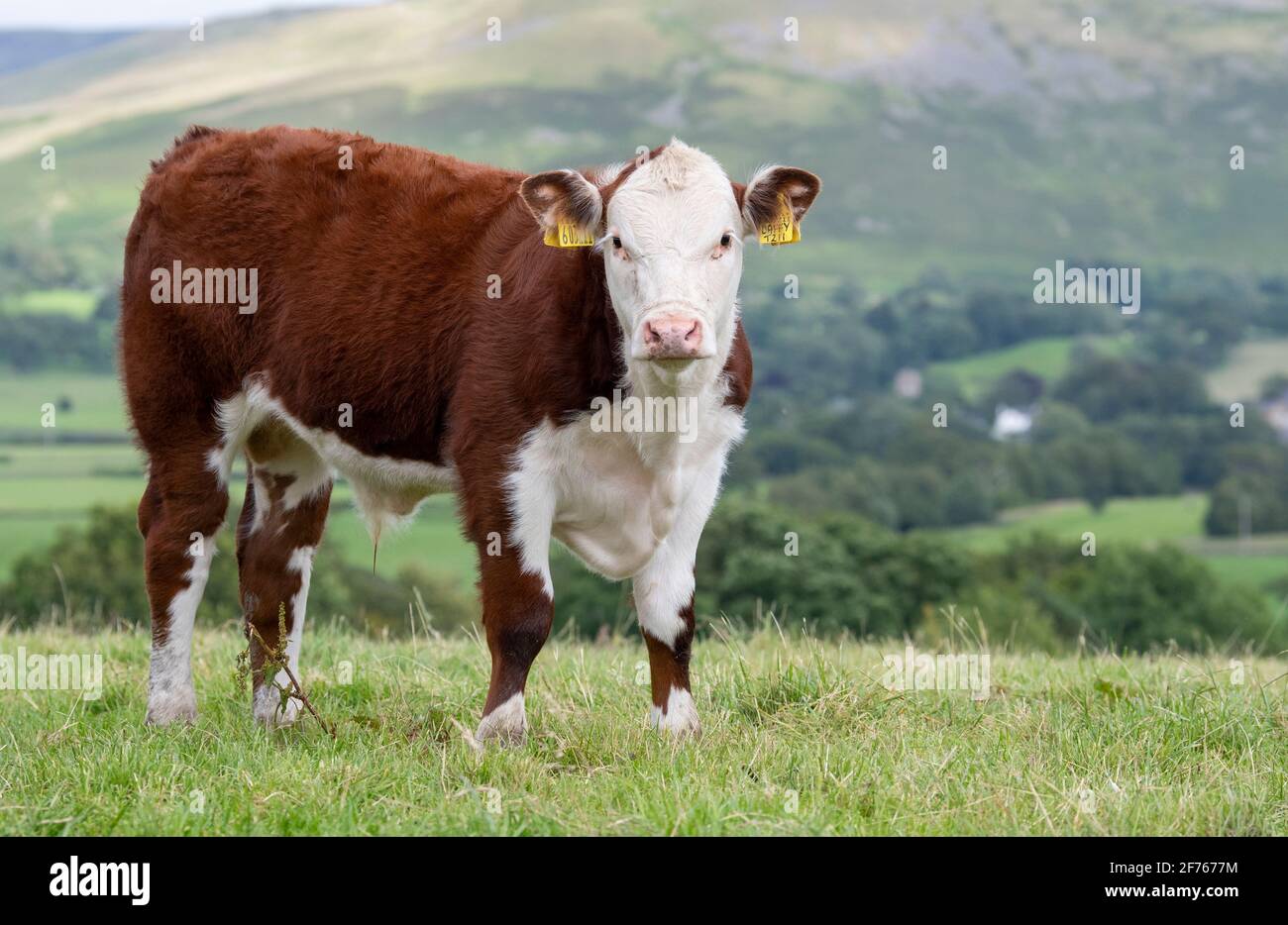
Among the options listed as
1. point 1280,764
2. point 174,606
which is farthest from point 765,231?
point 174,606

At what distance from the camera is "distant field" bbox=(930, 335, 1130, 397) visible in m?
133

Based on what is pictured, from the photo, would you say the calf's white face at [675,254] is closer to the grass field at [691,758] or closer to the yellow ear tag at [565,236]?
the yellow ear tag at [565,236]

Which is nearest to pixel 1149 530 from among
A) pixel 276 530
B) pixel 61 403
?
pixel 61 403

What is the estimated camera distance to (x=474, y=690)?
25.2 feet

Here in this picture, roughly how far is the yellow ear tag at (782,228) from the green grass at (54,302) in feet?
425

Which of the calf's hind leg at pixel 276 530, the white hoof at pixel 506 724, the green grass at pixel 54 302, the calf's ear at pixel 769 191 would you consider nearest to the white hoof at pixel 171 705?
the calf's hind leg at pixel 276 530

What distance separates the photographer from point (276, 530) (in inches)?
322

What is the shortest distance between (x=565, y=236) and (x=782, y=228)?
94 cm

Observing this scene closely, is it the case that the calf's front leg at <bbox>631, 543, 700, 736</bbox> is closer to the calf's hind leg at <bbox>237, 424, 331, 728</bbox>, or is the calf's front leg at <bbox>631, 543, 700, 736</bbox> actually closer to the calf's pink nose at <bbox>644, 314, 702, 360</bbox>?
the calf's pink nose at <bbox>644, 314, 702, 360</bbox>

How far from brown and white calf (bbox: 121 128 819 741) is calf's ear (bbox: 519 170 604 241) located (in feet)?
0.04

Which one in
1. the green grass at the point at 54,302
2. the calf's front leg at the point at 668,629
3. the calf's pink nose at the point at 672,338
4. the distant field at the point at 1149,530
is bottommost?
the distant field at the point at 1149,530

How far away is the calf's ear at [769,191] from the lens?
6637 mm

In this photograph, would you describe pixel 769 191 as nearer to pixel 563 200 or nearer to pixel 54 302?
pixel 563 200

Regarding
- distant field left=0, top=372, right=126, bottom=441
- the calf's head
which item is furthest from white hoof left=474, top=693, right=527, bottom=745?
distant field left=0, top=372, right=126, bottom=441
